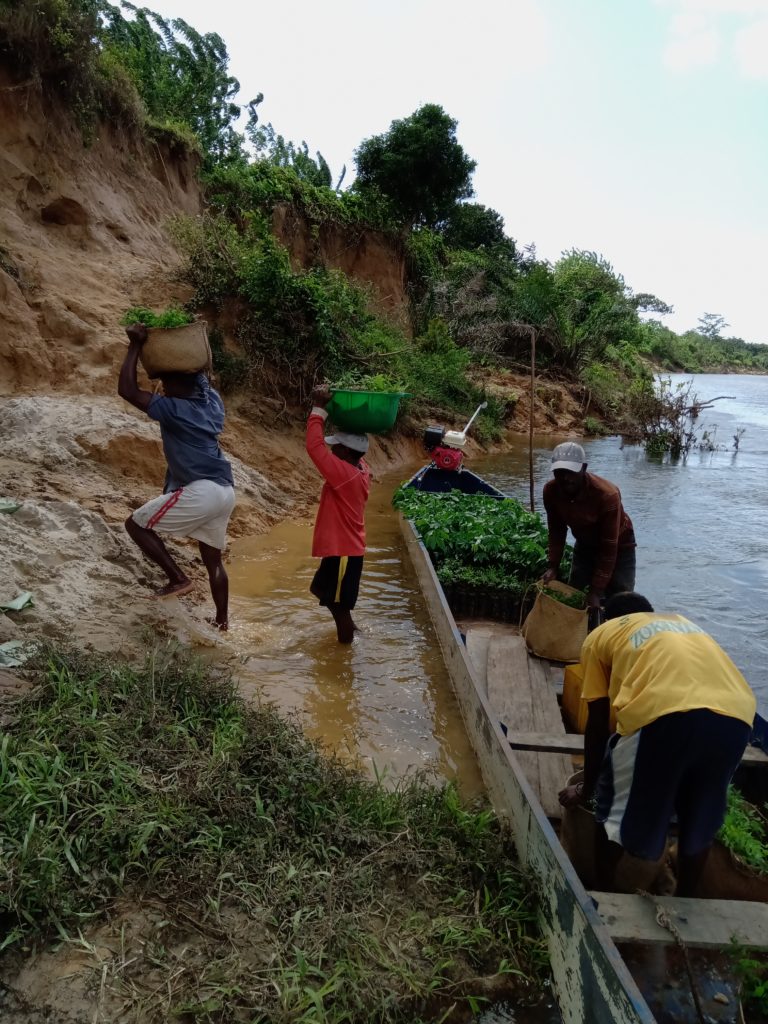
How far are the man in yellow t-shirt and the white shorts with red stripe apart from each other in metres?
2.67

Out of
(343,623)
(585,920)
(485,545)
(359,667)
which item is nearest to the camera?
(585,920)

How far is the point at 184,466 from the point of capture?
447 centimetres

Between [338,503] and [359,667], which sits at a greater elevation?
[338,503]

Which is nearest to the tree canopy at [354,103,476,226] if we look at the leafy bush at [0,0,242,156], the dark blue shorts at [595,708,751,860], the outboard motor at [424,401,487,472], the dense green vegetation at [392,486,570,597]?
the leafy bush at [0,0,242,156]

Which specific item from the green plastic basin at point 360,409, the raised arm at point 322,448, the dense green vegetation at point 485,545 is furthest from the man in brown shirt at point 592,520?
the raised arm at point 322,448

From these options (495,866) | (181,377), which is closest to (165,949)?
(495,866)

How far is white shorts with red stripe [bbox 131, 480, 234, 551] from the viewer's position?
14.5 ft

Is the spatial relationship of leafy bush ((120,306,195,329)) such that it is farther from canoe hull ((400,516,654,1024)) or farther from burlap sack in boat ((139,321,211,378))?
canoe hull ((400,516,654,1024))

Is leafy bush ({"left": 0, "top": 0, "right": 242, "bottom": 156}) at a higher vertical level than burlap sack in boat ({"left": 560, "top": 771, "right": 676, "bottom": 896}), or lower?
higher

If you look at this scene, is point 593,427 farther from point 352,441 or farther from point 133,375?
point 133,375

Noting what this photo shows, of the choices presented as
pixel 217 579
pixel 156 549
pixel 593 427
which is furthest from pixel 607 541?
pixel 593 427

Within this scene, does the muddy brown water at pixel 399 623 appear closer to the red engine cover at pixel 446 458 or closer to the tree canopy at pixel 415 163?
the red engine cover at pixel 446 458

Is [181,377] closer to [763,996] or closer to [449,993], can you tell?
[449,993]

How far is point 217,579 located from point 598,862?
302 centimetres
